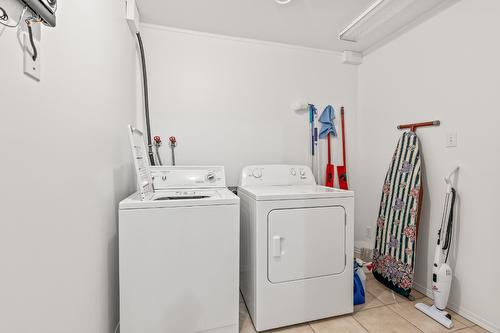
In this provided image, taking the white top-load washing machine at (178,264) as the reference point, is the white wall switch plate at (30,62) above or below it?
above

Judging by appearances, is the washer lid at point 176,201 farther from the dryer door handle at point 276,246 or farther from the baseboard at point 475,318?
the baseboard at point 475,318

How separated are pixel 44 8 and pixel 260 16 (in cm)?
183

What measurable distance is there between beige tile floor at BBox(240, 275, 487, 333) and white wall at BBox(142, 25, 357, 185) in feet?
4.64

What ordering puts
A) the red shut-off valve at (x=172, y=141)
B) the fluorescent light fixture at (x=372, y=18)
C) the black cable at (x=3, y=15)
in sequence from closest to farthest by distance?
1. the black cable at (x=3, y=15)
2. the fluorescent light fixture at (x=372, y=18)
3. the red shut-off valve at (x=172, y=141)

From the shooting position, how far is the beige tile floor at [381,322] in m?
1.68

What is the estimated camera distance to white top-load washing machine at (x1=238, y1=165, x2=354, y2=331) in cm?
165

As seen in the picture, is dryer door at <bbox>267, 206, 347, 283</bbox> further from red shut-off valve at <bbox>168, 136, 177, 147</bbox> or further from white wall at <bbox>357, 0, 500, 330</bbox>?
red shut-off valve at <bbox>168, 136, 177, 147</bbox>

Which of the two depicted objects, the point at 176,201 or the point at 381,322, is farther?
the point at 381,322

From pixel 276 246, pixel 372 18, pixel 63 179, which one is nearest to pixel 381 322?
pixel 276 246

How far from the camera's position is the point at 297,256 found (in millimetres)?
1713

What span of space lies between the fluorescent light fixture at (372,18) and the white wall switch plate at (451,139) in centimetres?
113

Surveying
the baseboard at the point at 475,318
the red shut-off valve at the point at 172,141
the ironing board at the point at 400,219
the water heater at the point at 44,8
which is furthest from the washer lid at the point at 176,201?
the baseboard at the point at 475,318

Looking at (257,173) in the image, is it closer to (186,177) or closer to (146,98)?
(186,177)

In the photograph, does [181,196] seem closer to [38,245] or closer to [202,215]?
[202,215]
